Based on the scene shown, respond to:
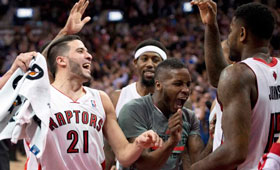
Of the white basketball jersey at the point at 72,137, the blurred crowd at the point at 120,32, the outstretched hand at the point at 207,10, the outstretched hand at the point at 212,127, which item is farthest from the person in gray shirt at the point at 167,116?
the blurred crowd at the point at 120,32

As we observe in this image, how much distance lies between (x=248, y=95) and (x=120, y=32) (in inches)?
657

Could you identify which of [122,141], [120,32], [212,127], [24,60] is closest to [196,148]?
[212,127]

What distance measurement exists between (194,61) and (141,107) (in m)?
10.1

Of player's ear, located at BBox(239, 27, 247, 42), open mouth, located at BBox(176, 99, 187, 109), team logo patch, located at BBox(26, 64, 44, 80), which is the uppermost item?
player's ear, located at BBox(239, 27, 247, 42)

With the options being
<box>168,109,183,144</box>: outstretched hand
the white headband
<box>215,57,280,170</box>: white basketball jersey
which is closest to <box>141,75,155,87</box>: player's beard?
the white headband

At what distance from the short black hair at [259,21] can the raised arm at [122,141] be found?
3.49 ft

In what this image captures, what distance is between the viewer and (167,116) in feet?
14.6

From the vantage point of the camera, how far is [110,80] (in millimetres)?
14820

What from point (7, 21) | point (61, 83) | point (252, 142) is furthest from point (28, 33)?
point (252, 142)

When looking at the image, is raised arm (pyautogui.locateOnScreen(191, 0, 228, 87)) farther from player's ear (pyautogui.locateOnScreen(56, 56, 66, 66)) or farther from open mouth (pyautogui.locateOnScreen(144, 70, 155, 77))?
open mouth (pyautogui.locateOnScreen(144, 70, 155, 77))

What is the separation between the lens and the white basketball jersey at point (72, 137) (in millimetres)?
3861

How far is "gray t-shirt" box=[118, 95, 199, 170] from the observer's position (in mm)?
4230

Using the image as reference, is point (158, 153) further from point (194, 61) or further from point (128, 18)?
point (128, 18)

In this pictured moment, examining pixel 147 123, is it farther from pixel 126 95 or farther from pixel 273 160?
pixel 273 160
